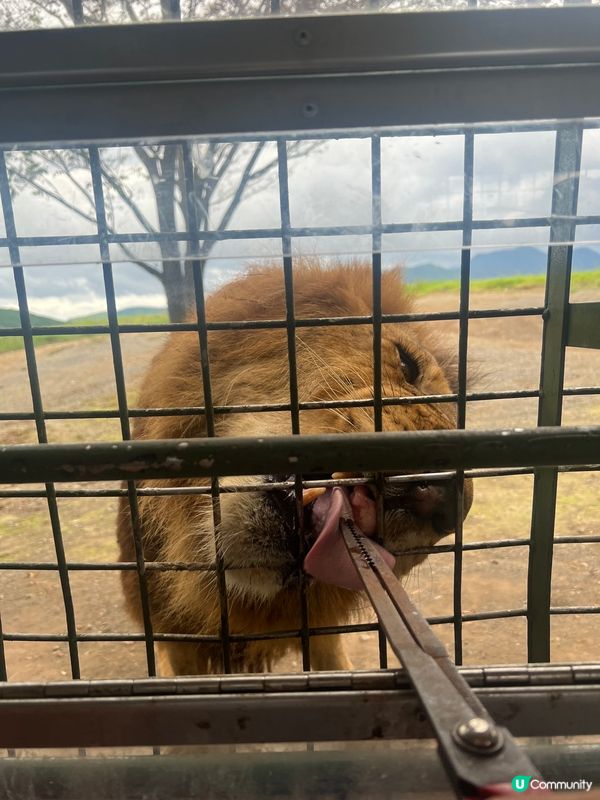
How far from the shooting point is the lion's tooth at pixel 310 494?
1.50m

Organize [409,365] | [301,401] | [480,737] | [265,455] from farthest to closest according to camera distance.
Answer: [409,365], [301,401], [265,455], [480,737]

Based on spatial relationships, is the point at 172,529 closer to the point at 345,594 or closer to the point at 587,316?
the point at 345,594

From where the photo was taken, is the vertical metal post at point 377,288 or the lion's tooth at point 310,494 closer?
the vertical metal post at point 377,288

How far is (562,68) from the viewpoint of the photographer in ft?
3.31

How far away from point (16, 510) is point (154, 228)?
331 centimetres

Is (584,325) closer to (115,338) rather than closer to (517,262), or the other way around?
(517,262)

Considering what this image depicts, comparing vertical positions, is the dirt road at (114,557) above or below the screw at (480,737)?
below

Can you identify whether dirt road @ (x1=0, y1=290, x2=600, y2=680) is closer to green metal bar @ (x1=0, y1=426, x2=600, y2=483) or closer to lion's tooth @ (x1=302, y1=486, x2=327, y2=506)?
lion's tooth @ (x1=302, y1=486, x2=327, y2=506)

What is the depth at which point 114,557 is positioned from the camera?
3.47m

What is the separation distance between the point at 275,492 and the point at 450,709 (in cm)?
Result: 92

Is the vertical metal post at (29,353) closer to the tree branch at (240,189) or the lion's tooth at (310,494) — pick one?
the tree branch at (240,189)

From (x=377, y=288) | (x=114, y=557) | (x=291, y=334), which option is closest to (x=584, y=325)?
(x=377, y=288)

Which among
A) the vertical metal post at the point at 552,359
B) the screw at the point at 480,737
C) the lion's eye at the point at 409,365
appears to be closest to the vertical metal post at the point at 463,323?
the vertical metal post at the point at 552,359

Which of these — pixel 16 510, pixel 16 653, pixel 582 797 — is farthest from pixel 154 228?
pixel 16 510
